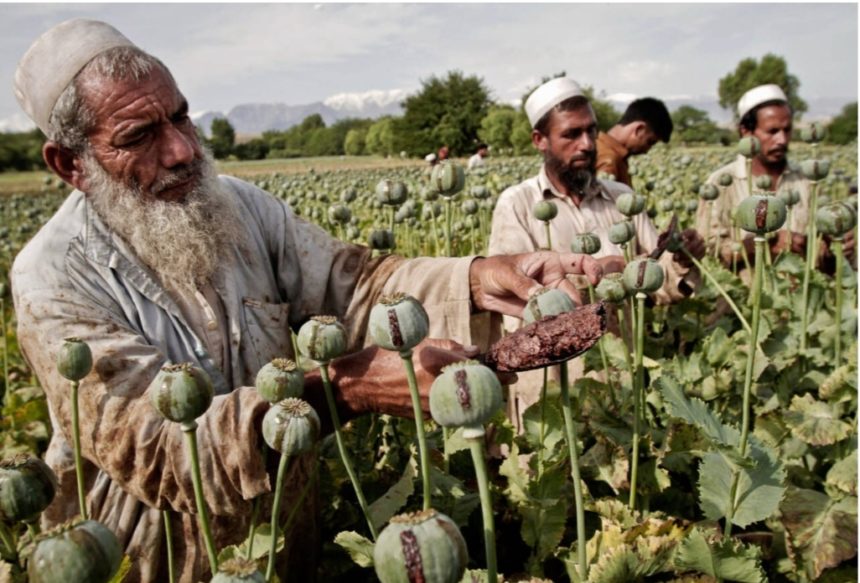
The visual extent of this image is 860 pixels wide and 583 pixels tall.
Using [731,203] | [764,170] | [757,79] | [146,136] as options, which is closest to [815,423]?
[146,136]

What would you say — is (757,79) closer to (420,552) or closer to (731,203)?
(731,203)

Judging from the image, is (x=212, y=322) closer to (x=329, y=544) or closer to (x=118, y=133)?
(x=118, y=133)

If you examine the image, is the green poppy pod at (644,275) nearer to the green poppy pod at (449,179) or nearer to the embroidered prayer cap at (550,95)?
the green poppy pod at (449,179)

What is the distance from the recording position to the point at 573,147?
12.2 ft

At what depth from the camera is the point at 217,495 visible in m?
1.69

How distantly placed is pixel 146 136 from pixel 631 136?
4531 mm

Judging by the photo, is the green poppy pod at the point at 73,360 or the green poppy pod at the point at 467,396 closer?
the green poppy pod at the point at 467,396

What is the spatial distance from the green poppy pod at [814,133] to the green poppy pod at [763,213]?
2160 millimetres

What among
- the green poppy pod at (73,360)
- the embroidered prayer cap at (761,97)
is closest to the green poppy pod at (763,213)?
the green poppy pod at (73,360)

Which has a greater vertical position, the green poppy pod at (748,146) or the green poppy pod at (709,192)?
the green poppy pod at (748,146)

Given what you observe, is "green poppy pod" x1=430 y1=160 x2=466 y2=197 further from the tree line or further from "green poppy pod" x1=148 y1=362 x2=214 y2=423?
the tree line

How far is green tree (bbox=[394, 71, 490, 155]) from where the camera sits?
4728 centimetres

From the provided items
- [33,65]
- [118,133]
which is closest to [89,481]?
[118,133]

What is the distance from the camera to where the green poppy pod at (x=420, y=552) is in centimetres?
85
